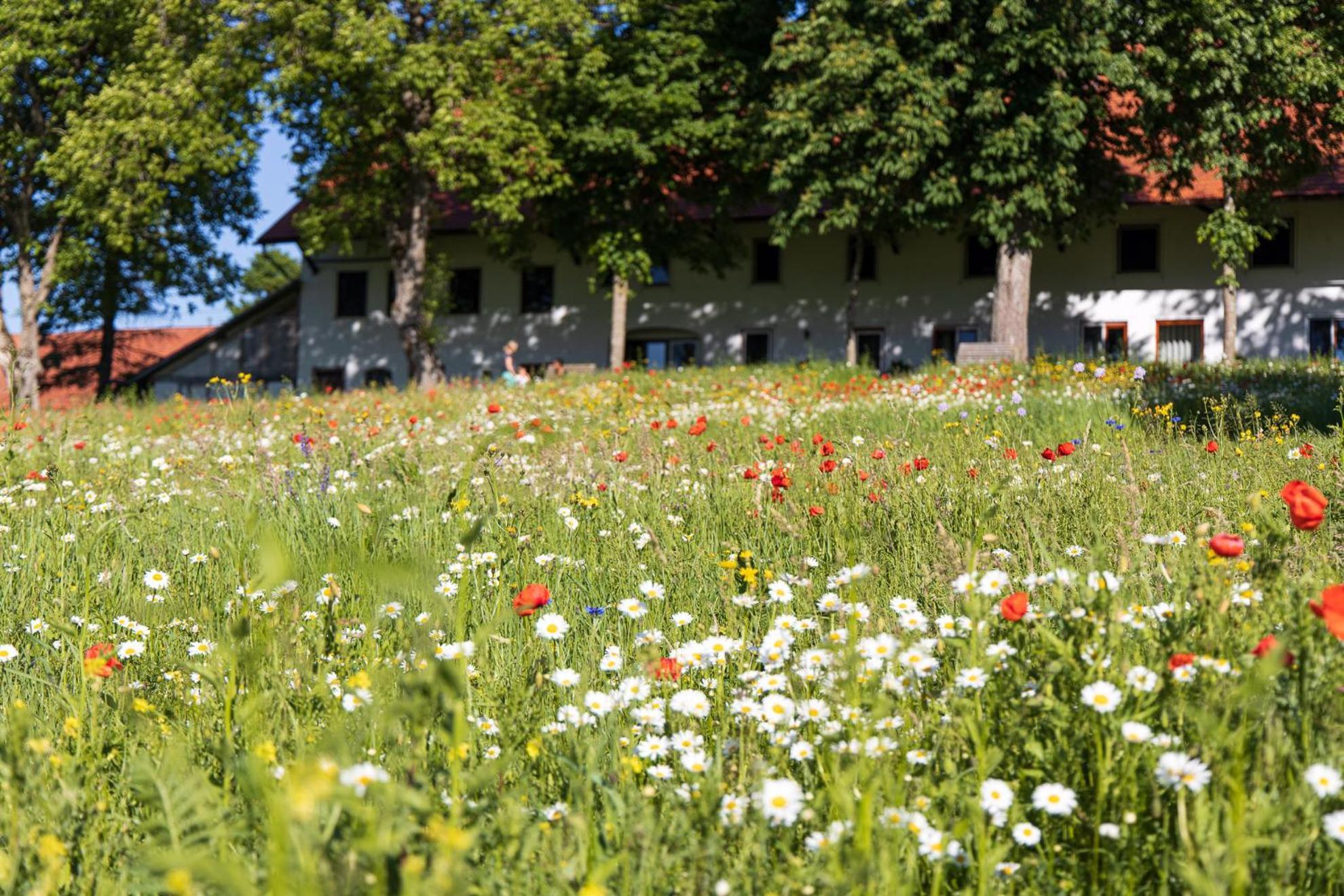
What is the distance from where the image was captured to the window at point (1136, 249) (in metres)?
33.7

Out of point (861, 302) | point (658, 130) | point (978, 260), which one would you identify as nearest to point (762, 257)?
point (861, 302)

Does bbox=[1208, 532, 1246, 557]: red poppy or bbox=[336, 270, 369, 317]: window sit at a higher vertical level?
bbox=[336, 270, 369, 317]: window

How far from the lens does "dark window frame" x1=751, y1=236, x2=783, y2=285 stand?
3650 centimetres

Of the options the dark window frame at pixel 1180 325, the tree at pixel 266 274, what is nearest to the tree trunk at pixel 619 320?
the dark window frame at pixel 1180 325

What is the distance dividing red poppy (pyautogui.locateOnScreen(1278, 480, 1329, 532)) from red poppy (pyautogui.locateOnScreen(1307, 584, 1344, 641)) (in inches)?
10.9

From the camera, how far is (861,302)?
35719 mm

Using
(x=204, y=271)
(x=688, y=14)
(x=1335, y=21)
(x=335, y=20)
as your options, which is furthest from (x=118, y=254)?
(x=1335, y=21)

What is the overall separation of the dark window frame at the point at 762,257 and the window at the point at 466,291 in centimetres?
940

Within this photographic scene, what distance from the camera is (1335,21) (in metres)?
24.0

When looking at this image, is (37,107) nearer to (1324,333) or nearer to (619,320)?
(619,320)

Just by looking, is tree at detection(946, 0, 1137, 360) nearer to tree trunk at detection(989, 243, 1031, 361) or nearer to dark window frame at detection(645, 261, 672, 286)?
tree trunk at detection(989, 243, 1031, 361)

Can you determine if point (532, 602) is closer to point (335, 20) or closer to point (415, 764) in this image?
point (415, 764)

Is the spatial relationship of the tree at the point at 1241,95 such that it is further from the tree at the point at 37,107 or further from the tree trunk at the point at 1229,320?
the tree at the point at 37,107

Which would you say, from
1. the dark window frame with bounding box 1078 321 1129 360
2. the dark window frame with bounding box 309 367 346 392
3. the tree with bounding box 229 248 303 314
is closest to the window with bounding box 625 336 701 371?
the dark window frame with bounding box 309 367 346 392
